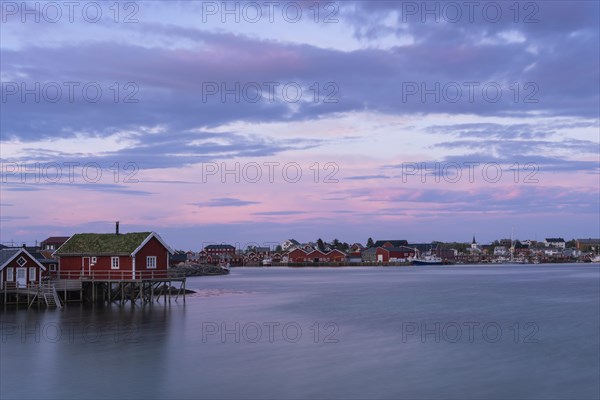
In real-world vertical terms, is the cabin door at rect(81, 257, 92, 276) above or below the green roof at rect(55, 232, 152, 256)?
below

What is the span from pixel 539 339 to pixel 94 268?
35856 mm

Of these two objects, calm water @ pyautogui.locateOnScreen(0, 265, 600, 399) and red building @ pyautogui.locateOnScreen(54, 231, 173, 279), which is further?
red building @ pyautogui.locateOnScreen(54, 231, 173, 279)

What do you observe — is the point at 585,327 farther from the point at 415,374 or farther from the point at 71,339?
the point at 71,339

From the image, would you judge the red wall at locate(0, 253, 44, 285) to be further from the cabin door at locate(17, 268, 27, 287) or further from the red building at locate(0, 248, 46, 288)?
the cabin door at locate(17, 268, 27, 287)

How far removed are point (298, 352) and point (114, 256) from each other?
25583mm

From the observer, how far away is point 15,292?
174 ft

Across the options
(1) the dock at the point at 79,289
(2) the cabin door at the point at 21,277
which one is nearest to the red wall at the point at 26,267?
(2) the cabin door at the point at 21,277

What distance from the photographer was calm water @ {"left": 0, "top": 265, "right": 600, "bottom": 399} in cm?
2808

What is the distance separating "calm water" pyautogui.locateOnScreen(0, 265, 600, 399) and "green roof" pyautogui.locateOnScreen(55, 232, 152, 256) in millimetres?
4808

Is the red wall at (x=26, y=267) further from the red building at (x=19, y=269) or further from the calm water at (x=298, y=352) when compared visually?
the calm water at (x=298, y=352)

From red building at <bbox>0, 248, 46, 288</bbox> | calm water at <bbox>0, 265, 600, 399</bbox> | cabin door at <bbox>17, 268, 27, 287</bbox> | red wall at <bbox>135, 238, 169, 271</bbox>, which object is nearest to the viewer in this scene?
calm water at <bbox>0, 265, 600, 399</bbox>

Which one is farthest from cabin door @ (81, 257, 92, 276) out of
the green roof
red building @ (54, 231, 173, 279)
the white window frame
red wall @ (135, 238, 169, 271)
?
the white window frame

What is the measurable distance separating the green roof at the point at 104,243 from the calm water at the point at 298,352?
15.8 feet

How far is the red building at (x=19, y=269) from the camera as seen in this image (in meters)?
52.8
